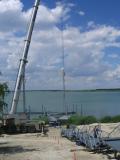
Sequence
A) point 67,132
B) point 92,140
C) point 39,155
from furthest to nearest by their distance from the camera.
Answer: point 67,132
point 92,140
point 39,155

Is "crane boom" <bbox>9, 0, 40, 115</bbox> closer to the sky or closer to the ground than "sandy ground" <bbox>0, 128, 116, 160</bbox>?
closer to the sky

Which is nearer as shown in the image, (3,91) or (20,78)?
(3,91)

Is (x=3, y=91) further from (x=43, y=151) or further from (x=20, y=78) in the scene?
(x=20, y=78)

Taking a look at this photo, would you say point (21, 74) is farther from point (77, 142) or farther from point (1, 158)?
point (1, 158)

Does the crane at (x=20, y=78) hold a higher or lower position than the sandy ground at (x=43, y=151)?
higher

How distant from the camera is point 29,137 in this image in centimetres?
5041

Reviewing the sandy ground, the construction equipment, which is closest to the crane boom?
the construction equipment

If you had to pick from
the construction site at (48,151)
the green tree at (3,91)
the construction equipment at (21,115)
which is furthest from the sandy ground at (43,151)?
the construction equipment at (21,115)

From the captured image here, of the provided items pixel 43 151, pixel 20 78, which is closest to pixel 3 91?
pixel 43 151

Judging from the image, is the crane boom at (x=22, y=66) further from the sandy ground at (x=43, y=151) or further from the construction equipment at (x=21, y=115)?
the sandy ground at (x=43, y=151)

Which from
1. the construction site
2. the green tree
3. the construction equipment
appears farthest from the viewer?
the construction equipment

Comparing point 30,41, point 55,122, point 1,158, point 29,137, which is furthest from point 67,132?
point 55,122

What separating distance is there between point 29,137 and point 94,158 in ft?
60.1

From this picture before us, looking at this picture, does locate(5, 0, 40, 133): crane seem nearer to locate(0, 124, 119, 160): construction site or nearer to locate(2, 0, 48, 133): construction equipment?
locate(2, 0, 48, 133): construction equipment
